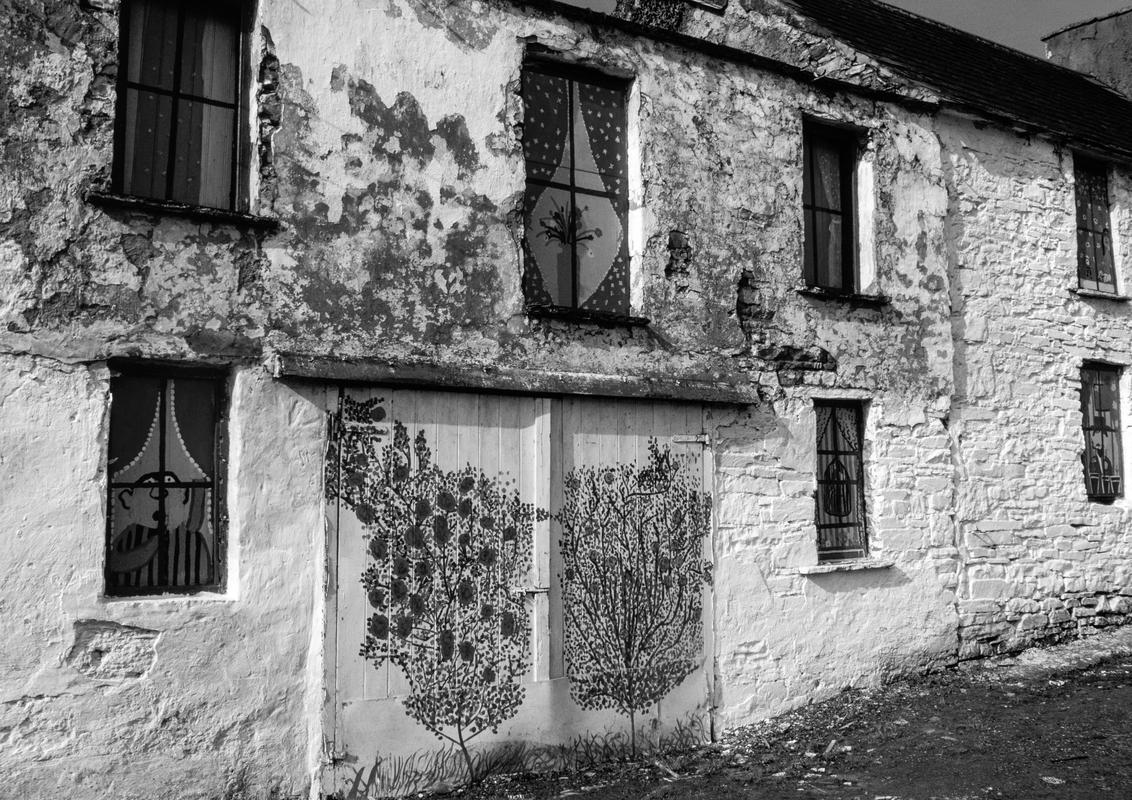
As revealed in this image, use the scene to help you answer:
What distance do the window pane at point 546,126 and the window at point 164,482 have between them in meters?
2.84

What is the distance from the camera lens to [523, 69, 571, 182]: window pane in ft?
23.6

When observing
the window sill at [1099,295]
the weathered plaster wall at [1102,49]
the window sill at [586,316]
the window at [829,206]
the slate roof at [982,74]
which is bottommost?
the window sill at [586,316]

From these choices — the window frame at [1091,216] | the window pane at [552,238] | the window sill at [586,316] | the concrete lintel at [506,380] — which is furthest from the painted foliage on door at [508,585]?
the window frame at [1091,216]

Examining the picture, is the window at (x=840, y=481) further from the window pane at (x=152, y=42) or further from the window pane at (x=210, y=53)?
the window pane at (x=152, y=42)

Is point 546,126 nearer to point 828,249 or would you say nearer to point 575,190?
point 575,190

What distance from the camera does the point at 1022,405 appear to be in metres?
9.59

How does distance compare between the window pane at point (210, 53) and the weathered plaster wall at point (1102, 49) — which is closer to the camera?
the window pane at point (210, 53)

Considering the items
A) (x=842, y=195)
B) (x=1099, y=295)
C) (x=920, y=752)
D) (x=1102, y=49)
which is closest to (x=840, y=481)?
(x=920, y=752)

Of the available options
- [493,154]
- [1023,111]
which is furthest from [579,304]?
[1023,111]

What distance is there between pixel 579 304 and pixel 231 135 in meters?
2.67

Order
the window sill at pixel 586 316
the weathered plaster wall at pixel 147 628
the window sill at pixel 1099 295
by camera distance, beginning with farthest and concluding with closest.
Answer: the window sill at pixel 1099 295 < the window sill at pixel 586 316 < the weathered plaster wall at pixel 147 628

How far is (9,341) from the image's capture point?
201 inches

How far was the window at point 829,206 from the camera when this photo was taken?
860 centimetres

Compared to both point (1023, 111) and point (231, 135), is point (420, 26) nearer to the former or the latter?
point (231, 135)
